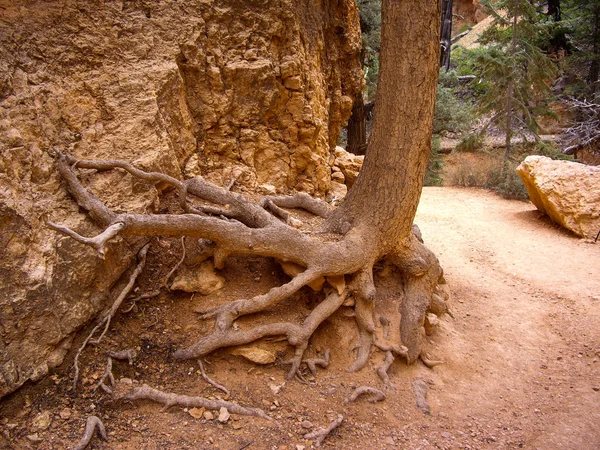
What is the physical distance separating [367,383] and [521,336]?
92.3 inches

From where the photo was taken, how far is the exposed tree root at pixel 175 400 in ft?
9.82

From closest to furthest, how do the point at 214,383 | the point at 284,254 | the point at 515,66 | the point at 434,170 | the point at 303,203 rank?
1. the point at 214,383
2. the point at 284,254
3. the point at 303,203
4. the point at 515,66
5. the point at 434,170

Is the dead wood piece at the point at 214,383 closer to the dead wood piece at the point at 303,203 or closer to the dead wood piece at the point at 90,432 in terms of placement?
the dead wood piece at the point at 90,432

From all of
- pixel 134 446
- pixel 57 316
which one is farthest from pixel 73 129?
pixel 134 446

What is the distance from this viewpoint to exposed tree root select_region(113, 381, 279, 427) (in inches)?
118

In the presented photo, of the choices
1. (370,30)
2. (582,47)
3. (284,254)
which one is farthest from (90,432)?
(582,47)

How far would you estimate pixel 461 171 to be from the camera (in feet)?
43.7

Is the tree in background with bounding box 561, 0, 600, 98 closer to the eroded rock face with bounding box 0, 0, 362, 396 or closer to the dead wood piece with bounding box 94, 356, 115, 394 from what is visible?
the eroded rock face with bounding box 0, 0, 362, 396

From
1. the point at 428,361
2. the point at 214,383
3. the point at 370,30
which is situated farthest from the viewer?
the point at 370,30

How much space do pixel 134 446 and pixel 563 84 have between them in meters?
20.3

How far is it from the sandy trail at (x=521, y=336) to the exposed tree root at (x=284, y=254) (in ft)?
2.17

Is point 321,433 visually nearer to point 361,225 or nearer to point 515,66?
point 361,225

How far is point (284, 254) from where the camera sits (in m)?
3.81

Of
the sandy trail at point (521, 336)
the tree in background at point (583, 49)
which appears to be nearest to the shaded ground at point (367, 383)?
the sandy trail at point (521, 336)
